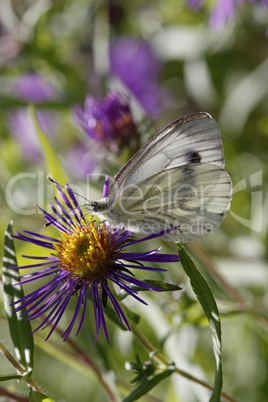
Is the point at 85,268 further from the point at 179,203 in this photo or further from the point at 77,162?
the point at 77,162

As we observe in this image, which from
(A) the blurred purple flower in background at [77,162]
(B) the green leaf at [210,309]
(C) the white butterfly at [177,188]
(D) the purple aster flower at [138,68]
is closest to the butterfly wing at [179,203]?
(C) the white butterfly at [177,188]

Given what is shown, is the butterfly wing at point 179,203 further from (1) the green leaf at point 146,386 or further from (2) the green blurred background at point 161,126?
(1) the green leaf at point 146,386

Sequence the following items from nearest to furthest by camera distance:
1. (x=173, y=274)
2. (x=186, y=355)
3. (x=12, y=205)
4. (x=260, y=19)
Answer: (x=186, y=355)
(x=173, y=274)
(x=12, y=205)
(x=260, y=19)

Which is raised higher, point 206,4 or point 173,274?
point 206,4

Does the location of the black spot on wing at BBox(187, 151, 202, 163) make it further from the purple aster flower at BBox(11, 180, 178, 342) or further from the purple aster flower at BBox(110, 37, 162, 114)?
the purple aster flower at BBox(110, 37, 162, 114)

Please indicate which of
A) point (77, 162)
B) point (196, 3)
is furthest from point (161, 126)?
point (77, 162)

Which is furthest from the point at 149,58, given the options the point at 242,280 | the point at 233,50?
the point at 242,280

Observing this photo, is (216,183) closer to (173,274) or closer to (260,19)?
(173,274)
